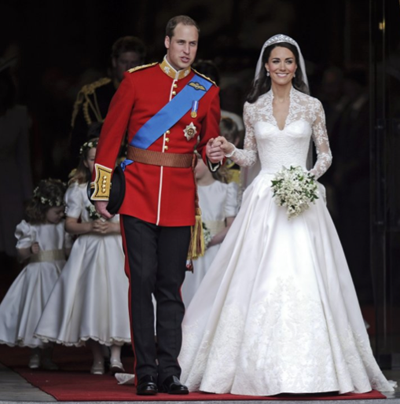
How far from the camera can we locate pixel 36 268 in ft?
32.2

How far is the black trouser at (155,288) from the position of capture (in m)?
6.75

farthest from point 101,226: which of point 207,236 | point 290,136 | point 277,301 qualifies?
point 277,301

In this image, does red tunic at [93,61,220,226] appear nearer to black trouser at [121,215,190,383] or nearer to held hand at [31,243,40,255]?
black trouser at [121,215,190,383]

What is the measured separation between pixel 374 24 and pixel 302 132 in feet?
8.10

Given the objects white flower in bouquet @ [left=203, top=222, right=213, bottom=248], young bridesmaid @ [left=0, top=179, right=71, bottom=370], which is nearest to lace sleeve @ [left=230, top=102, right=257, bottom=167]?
white flower in bouquet @ [left=203, top=222, right=213, bottom=248]

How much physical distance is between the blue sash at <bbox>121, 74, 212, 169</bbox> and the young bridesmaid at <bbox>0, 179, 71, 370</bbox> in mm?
3082

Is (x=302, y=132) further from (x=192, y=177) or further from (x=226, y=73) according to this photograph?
(x=226, y=73)

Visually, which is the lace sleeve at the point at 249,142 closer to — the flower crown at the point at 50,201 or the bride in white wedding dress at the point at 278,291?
the bride in white wedding dress at the point at 278,291

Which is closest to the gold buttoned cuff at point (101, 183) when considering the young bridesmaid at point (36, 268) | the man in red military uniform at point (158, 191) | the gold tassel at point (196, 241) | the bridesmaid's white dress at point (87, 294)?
the man in red military uniform at point (158, 191)

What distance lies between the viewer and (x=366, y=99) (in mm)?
10250

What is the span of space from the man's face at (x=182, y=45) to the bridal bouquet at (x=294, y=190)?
877 millimetres

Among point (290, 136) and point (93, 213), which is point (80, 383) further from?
point (290, 136)

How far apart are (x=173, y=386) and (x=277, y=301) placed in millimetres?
764

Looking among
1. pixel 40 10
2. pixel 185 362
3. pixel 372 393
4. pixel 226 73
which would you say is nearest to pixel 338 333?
pixel 372 393
